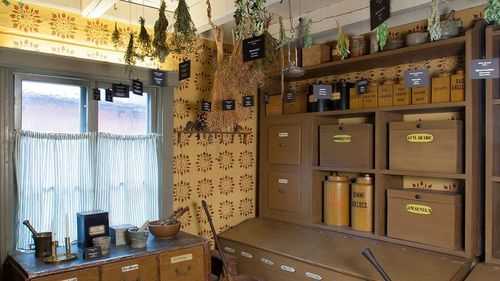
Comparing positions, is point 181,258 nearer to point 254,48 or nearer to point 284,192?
point 284,192

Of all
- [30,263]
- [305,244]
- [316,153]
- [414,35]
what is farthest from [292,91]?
[30,263]

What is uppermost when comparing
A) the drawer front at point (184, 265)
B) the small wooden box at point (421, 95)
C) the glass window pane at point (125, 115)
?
the small wooden box at point (421, 95)

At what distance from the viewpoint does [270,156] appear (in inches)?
142

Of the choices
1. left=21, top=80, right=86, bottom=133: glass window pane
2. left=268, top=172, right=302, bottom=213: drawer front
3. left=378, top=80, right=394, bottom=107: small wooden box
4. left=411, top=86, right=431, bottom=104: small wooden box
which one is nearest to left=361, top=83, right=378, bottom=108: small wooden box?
left=378, top=80, right=394, bottom=107: small wooden box

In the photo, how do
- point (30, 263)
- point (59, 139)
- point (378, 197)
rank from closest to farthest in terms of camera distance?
1. point (30, 263)
2. point (59, 139)
3. point (378, 197)

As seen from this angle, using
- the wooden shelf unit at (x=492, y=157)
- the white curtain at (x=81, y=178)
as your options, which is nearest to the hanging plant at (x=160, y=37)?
the white curtain at (x=81, y=178)

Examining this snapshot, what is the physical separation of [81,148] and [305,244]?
5.87 ft

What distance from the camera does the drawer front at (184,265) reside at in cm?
249

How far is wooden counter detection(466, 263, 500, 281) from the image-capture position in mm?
2104

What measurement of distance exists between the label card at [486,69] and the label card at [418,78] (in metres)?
0.36

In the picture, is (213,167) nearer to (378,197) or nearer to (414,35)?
(378,197)

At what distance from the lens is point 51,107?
8.63 ft

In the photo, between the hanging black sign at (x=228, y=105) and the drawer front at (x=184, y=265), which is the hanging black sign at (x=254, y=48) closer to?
the hanging black sign at (x=228, y=105)

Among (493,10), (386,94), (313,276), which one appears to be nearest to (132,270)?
(313,276)
